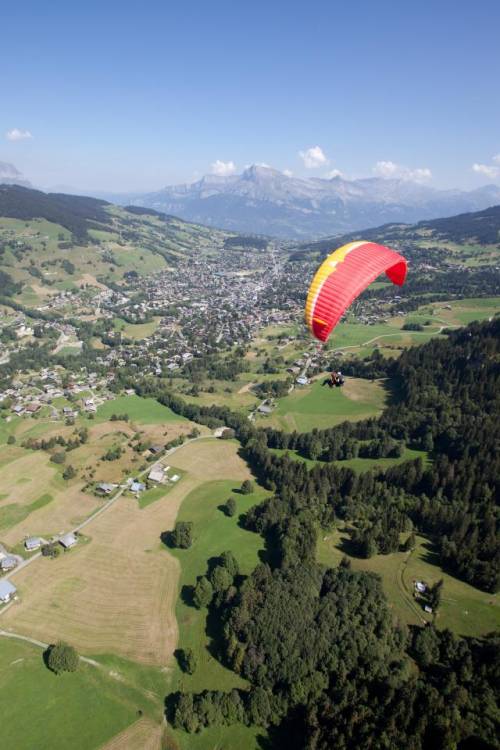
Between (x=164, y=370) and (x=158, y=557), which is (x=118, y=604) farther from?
(x=164, y=370)

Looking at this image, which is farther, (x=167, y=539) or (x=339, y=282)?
(x=167, y=539)

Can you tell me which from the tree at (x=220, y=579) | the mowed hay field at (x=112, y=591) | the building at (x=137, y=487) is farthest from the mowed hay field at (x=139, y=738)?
the building at (x=137, y=487)

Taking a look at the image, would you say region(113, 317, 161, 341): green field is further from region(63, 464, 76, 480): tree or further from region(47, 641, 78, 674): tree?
region(47, 641, 78, 674): tree

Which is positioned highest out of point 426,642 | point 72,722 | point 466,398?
point 466,398

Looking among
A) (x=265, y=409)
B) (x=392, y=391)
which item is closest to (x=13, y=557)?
(x=265, y=409)

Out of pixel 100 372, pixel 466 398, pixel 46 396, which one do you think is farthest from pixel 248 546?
pixel 100 372

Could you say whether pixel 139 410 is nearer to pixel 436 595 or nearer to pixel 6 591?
pixel 6 591

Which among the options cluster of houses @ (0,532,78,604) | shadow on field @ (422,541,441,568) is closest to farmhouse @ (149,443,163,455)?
cluster of houses @ (0,532,78,604)
